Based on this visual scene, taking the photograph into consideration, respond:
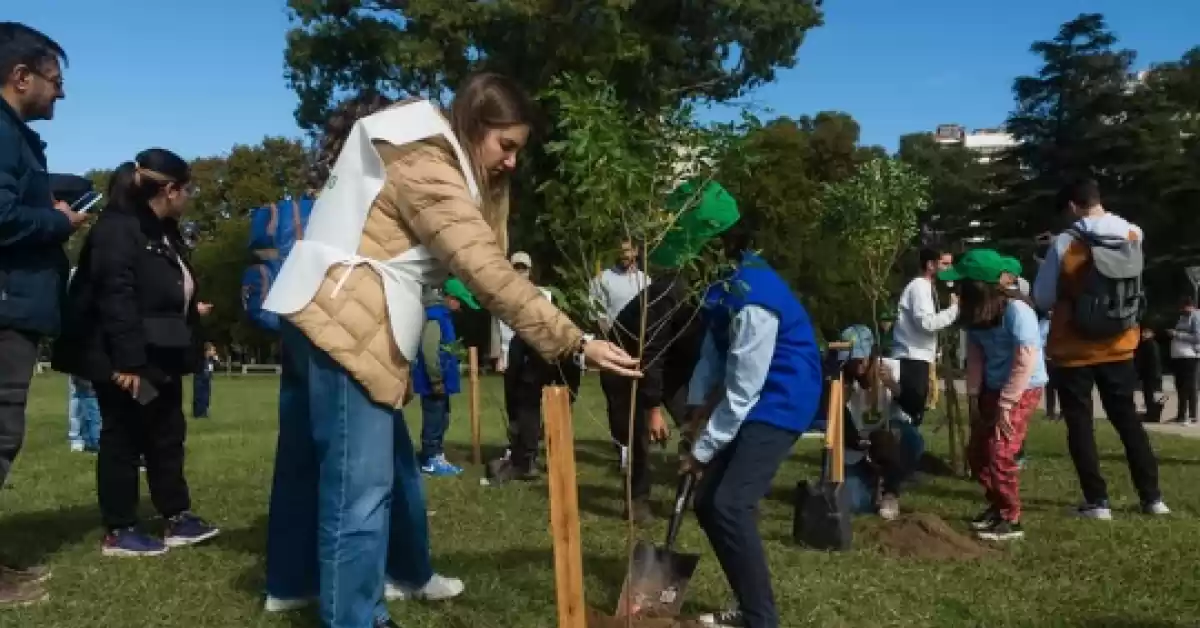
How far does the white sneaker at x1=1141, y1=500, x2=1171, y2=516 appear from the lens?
22.1ft

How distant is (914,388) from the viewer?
8.34 metres

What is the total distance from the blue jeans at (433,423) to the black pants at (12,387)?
4.27 m

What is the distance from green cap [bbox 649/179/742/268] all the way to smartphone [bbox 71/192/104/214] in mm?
2816

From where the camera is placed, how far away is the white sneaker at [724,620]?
432cm

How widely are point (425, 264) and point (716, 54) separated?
2735 centimetres

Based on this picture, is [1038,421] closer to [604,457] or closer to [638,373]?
[604,457]

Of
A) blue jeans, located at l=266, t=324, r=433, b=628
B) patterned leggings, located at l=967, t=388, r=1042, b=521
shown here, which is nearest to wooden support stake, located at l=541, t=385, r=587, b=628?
blue jeans, located at l=266, t=324, r=433, b=628

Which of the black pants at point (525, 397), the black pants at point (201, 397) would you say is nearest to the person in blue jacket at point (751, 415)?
the black pants at point (525, 397)

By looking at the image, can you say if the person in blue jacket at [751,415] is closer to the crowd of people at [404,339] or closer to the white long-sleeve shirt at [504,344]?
the crowd of people at [404,339]

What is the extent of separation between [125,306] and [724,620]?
3.15m

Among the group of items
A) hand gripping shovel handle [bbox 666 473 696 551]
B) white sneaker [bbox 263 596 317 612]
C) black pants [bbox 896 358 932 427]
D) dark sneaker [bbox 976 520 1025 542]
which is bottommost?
dark sneaker [bbox 976 520 1025 542]

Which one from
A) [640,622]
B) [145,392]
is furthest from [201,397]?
[640,622]

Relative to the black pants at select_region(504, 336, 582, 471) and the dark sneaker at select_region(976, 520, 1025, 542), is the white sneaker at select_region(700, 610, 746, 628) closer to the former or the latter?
the dark sneaker at select_region(976, 520, 1025, 542)

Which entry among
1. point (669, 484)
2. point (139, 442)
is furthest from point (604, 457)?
point (139, 442)
